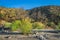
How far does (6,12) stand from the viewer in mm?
39562

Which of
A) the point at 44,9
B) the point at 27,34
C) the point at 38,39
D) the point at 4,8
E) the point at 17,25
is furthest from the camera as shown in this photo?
the point at 44,9

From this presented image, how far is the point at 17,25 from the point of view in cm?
2562

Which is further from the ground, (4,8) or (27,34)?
(4,8)

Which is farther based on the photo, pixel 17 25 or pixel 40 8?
pixel 40 8

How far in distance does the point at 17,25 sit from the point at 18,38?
6.12 metres

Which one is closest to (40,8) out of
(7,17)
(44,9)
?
(44,9)

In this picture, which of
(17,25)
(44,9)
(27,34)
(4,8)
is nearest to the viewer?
(27,34)

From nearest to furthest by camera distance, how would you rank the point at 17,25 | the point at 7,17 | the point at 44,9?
1. the point at 17,25
2. the point at 7,17
3. the point at 44,9

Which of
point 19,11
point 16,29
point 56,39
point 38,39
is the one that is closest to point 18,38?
point 38,39

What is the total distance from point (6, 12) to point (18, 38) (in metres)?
20.4

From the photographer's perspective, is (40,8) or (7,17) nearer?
(7,17)

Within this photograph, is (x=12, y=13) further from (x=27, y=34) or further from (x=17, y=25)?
(x=27, y=34)

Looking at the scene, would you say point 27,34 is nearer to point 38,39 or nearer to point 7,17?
point 38,39

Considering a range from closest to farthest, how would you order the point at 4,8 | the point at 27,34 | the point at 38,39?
the point at 38,39, the point at 27,34, the point at 4,8
